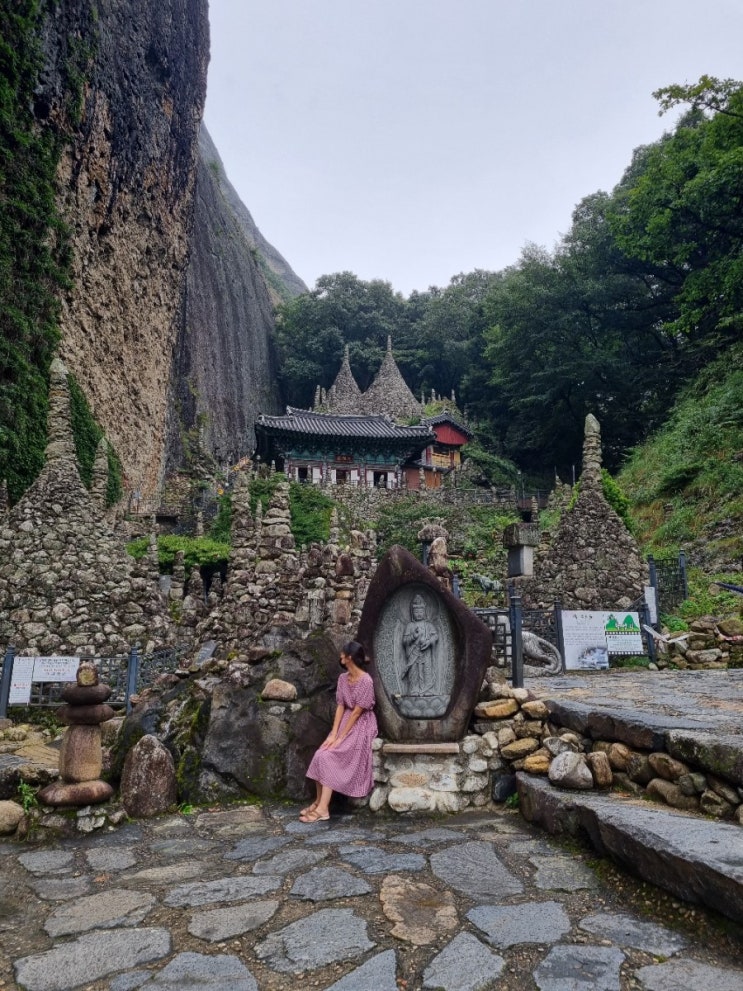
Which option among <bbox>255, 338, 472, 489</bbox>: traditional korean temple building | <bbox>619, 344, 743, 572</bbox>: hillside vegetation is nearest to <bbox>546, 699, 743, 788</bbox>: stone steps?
<bbox>619, 344, 743, 572</bbox>: hillside vegetation

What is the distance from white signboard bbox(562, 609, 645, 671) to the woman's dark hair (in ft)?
17.8

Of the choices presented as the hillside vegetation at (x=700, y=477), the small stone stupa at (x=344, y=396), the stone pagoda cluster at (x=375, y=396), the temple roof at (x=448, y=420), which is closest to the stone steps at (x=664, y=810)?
the hillside vegetation at (x=700, y=477)

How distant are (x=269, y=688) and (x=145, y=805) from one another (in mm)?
1322

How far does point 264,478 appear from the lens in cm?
3228

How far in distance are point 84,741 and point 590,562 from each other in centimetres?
925

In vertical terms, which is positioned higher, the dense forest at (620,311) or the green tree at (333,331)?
the green tree at (333,331)

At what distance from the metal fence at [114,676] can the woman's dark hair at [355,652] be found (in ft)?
16.7

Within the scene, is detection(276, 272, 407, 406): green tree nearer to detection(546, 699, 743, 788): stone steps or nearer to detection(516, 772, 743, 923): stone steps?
detection(546, 699, 743, 788): stone steps

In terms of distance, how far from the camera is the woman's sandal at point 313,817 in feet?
14.9

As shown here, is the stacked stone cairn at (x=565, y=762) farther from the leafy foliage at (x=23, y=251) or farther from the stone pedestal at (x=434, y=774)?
the leafy foliage at (x=23, y=251)

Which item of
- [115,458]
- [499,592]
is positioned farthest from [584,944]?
[115,458]

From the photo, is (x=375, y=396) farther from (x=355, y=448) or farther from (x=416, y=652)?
(x=416, y=652)

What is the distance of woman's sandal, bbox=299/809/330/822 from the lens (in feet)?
14.9

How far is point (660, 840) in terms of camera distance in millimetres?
2920
